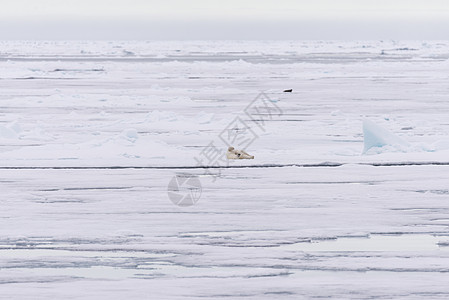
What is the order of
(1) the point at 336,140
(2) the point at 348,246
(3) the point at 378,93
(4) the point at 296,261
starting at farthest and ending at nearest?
(3) the point at 378,93 < (1) the point at 336,140 < (2) the point at 348,246 < (4) the point at 296,261

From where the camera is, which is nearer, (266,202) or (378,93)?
(266,202)

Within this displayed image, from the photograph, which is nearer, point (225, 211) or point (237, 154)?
point (225, 211)

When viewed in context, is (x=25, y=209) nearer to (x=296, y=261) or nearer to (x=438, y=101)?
(x=296, y=261)

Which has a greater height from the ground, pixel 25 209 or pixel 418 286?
pixel 25 209

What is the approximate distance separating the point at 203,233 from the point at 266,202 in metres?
1.00

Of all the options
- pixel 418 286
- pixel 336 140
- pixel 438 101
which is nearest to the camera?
pixel 418 286

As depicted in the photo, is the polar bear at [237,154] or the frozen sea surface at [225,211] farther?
the polar bear at [237,154]

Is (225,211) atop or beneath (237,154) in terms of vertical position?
beneath

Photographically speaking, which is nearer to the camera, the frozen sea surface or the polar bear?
the frozen sea surface

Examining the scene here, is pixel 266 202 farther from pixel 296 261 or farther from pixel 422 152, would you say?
pixel 422 152

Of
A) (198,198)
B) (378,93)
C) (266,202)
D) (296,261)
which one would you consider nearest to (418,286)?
(296,261)

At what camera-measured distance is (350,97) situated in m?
16.1

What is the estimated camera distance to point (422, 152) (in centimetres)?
776

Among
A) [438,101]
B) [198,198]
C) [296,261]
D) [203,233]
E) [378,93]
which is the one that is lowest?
[296,261]
